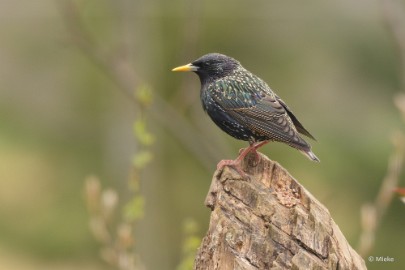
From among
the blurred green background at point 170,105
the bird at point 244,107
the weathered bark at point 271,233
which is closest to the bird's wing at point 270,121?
the bird at point 244,107

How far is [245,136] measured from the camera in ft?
14.3

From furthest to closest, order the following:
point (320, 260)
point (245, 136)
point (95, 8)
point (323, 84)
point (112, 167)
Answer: point (323, 84), point (95, 8), point (112, 167), point (245, 136), point (320, 260)

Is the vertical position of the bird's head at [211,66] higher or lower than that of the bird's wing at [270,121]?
higher

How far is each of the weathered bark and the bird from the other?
0.61 metres

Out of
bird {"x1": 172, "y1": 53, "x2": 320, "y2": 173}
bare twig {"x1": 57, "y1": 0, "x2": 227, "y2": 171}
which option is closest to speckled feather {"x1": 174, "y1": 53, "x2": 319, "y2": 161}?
bird {"x1": 172, "y1": 53, "x2": 320, "y2": 173}

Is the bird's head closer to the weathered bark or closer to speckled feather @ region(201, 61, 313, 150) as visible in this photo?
speckled feather @ region(201, 61, 313, 150)

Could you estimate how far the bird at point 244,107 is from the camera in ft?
13.8

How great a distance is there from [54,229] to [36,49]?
256cm

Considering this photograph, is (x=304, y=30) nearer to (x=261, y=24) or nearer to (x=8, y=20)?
(x=261, y=24)

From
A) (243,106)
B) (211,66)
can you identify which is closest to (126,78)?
(211,66)

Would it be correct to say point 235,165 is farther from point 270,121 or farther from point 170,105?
point 170,105

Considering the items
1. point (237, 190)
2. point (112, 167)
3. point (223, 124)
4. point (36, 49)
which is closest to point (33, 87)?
point (36, 49)

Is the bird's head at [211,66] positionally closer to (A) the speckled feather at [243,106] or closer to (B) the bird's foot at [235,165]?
(A) the speckled feather at [243,106]

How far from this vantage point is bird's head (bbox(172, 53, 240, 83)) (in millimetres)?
4641
